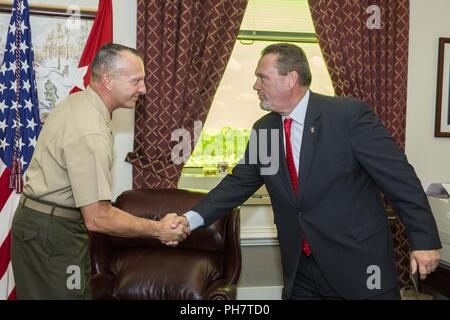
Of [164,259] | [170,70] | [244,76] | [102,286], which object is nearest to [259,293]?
[164,259]

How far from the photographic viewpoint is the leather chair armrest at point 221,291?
9.23 ft

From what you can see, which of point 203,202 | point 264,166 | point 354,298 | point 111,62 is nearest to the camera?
point 354,298

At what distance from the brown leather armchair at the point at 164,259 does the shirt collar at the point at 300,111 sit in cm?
96

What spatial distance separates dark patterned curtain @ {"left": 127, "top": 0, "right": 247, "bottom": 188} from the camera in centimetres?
378

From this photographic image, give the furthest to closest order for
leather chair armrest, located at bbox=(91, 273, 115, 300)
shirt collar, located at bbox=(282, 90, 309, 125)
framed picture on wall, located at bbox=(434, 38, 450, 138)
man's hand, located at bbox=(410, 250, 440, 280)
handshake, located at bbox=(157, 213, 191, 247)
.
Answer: framed picture on wall, located at bbox=(434, 38, 450, 138), leather chair armrest, located at bbox=(91, 273, 115, 300), handshake, located at bbox=(157, 213, 191, 247), shirt collar, located at bbox=(282, 90, 309, 125), man's hand, located at bbox=(410, 250, 440, 280)

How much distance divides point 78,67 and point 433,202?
2.71m

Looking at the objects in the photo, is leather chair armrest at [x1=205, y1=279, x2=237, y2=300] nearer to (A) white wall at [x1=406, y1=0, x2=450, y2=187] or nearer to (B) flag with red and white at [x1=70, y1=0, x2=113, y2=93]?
(B) flag with red and white at [x1=70, y1=0, x2=113, y2=93]

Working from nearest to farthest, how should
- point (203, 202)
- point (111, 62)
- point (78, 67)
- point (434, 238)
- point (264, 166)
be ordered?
1. point (434, 238)
2. point (111, 62)
3. point (264, 166)
4. point (203, 202)
5. point (78, 67)

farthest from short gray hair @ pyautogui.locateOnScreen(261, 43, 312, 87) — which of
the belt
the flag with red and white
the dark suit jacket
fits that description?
the flag with red and white

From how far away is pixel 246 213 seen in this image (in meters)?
4.10

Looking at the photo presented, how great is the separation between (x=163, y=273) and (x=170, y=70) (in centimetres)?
150

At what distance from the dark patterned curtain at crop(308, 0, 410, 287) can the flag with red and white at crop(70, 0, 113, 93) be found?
5.03 feet

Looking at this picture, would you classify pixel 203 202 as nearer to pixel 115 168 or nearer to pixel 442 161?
pixel 115 168
